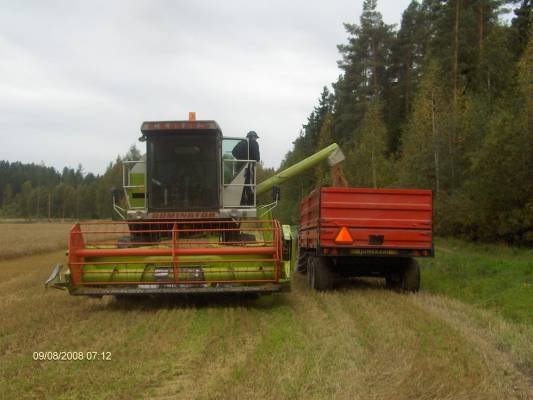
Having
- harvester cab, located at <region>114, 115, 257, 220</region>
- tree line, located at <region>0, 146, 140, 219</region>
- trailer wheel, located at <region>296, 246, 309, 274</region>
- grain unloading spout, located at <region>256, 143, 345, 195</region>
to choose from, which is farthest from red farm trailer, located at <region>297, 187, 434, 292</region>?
tree line, located at <region>0, 146, 140, 219</region>

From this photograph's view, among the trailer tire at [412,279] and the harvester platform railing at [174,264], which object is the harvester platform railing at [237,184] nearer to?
the harvester platform railing at [174,264]

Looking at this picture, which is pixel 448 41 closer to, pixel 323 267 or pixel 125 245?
pixel 323 267

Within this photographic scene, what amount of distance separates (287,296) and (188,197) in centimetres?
241

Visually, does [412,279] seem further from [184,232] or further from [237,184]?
[184,232]

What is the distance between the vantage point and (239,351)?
5.77m

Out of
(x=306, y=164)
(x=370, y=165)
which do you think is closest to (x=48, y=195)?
(x=370, y=165)

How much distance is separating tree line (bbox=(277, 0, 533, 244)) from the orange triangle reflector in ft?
26.3

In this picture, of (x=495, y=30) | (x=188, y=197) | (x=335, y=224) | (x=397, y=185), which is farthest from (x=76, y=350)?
(x=495, y=30)

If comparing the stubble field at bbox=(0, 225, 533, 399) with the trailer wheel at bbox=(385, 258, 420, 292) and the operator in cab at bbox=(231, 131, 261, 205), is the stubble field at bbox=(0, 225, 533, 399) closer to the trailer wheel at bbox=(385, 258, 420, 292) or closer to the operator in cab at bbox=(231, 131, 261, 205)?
the trailer wheel at bbox=(385, 258, 420, 292)
